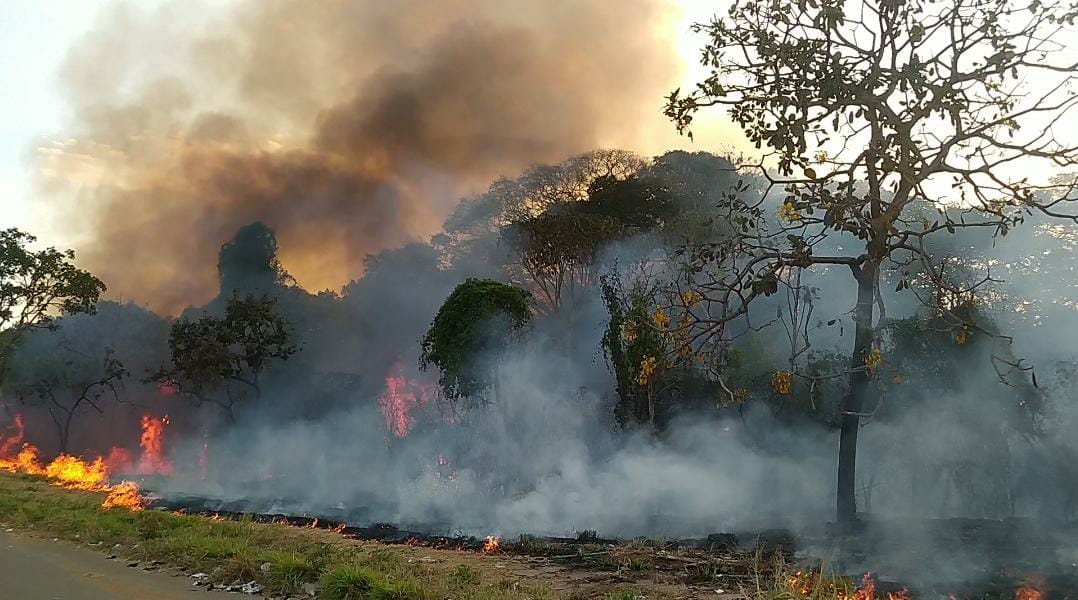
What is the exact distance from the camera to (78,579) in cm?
980

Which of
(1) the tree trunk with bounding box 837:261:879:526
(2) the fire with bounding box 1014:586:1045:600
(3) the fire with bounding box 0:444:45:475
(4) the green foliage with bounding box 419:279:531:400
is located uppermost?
(4) the green foliage with bounding box 419:279:531:400

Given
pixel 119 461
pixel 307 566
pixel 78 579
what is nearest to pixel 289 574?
pixel 307 566

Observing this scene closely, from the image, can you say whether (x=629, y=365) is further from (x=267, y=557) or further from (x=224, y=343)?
(x=224, y=343)

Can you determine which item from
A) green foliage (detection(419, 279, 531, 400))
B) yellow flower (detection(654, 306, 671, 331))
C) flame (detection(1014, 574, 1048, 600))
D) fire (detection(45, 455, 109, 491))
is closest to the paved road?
yellow flower (detection(654, 306, 671, 331))

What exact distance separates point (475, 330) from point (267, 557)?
14.8 meters

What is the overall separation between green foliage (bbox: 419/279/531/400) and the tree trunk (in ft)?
43.8

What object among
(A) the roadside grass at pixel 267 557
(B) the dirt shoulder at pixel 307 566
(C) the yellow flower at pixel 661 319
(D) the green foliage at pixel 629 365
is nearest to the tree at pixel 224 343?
(D) the green foliage at pixel 629 365

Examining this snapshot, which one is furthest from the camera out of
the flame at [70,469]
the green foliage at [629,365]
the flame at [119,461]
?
the flame at [119,461]

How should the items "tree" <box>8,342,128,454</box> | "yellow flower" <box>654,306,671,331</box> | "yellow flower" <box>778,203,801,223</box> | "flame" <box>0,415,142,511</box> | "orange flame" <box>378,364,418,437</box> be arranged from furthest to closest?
1. "tree" <box>8,342,128,454</box>
2. "orange flame" <box>378,364,418,437</box>
3. "flame" <box>0,415,142,511</box>
4. "yellow flower" <box>654,306,671,331</box>
5. "yellow flower" <box>778,203,801,223</box>

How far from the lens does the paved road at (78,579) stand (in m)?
8.84

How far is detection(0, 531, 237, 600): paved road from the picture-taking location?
29.0 ft

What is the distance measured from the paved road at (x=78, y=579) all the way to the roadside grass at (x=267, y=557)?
1.34 feet

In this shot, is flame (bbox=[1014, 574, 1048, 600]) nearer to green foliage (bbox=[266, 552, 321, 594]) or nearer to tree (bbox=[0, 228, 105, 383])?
green foliage (bbox=[266, 552, 321, 594])

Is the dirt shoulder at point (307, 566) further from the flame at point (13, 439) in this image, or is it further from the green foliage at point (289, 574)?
the flame at point (13, 439)
